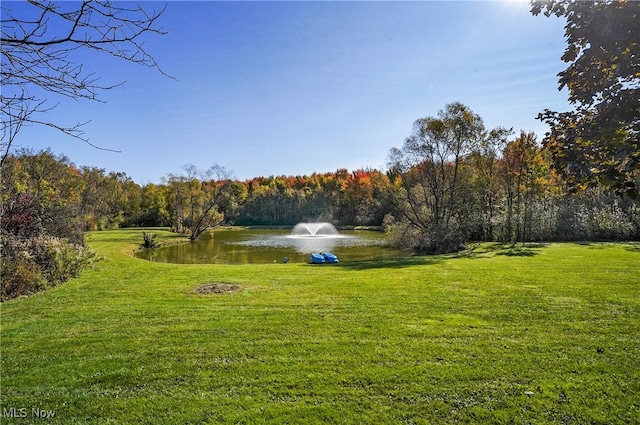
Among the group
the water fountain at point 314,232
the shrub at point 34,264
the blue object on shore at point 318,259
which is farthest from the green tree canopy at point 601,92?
the water fountain at point 314,232

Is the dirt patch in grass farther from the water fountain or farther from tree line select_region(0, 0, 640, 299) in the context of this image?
the water fountain

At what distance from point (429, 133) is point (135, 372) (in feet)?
70.9

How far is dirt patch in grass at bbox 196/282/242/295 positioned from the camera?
8555 mm

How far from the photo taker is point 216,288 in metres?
8.85

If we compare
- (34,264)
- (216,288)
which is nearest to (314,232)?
(216,288)

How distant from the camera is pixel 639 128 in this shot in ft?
8.20

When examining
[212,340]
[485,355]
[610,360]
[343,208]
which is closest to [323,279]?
[212,340]

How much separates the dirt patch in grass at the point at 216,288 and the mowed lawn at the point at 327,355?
8.5 inches

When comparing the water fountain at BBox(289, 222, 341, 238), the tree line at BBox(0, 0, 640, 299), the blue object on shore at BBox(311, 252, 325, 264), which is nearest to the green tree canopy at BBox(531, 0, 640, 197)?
the tree line at BBox(0, 0, 640, 299)

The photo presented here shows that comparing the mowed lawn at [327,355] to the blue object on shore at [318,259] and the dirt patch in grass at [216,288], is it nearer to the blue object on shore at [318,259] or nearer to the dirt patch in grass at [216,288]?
the dirt patch in grass at [216,288]

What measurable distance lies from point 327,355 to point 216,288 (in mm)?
4933

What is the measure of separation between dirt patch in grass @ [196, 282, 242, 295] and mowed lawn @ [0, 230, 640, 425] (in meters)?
0.22

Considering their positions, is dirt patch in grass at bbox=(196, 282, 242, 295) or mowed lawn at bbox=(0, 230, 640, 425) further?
dirt patch in grass at bbox=(196, 282, 242, 295)

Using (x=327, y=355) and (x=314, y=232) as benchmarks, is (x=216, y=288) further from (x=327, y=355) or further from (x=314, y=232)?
(x=314, y=232)
